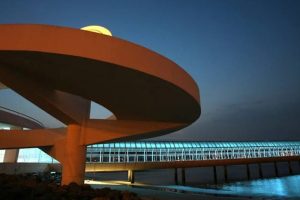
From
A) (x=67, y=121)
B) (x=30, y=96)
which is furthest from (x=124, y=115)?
(x=30, y=96)

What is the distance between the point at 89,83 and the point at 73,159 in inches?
321

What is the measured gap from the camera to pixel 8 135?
76.5 feet

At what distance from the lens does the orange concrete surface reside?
399 inches

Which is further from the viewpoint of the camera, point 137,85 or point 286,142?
point 286,142

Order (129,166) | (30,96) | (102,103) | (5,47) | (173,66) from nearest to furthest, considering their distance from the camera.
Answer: (5,47) → (173,66) → (30,96) → (102,103) → (129,166)

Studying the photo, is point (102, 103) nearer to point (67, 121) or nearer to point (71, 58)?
point (67, 121)

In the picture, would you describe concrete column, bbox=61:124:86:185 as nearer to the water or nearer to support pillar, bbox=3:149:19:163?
the water

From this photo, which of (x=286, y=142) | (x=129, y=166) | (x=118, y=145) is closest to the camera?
(x=129, y=166)

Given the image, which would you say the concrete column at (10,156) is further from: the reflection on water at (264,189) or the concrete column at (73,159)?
the reflection on water at (264,189)

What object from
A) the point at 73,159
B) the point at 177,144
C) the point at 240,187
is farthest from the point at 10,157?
the point at 177,144

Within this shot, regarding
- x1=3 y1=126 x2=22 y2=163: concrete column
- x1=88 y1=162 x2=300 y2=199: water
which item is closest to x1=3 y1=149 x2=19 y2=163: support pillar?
x1=3 y1=126 x2=22 y2=163: concrete column

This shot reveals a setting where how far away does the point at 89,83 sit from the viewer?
13.6 meters

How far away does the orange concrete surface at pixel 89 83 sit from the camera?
10.1m

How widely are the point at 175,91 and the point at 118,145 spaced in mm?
40640
